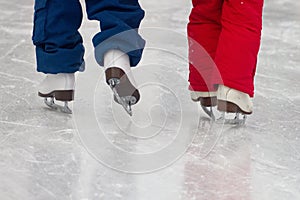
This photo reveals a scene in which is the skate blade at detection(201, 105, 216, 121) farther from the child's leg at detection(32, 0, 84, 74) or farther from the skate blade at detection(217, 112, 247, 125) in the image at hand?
the child's leg at detection(32, 0, 84, 74)

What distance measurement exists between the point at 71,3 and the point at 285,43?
3.60 feet

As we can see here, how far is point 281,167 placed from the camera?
5.81ft

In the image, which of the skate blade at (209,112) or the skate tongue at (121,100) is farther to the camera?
the skate blade at (209,112)

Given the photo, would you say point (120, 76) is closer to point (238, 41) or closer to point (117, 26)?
point (117, 26)

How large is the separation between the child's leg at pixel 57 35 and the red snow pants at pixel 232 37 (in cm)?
30

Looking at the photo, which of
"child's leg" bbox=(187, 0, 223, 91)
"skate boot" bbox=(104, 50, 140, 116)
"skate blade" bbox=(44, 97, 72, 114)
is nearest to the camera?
"skate boot" bbox=(104, 50, 140, 116)

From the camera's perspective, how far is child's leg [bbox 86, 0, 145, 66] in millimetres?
Answer: 1887

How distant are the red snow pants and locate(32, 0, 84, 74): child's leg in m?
0.30

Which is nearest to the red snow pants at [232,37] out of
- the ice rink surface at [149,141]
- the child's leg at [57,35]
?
the ice rink surface at [149,141]

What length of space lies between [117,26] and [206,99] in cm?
32

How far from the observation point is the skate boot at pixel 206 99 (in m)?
2.04

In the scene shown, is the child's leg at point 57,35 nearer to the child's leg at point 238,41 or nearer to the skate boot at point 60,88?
the skate boot at point 60,88

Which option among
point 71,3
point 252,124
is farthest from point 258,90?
point 71,3

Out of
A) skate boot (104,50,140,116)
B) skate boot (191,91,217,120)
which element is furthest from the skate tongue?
skate boot (191,91,217,120)
